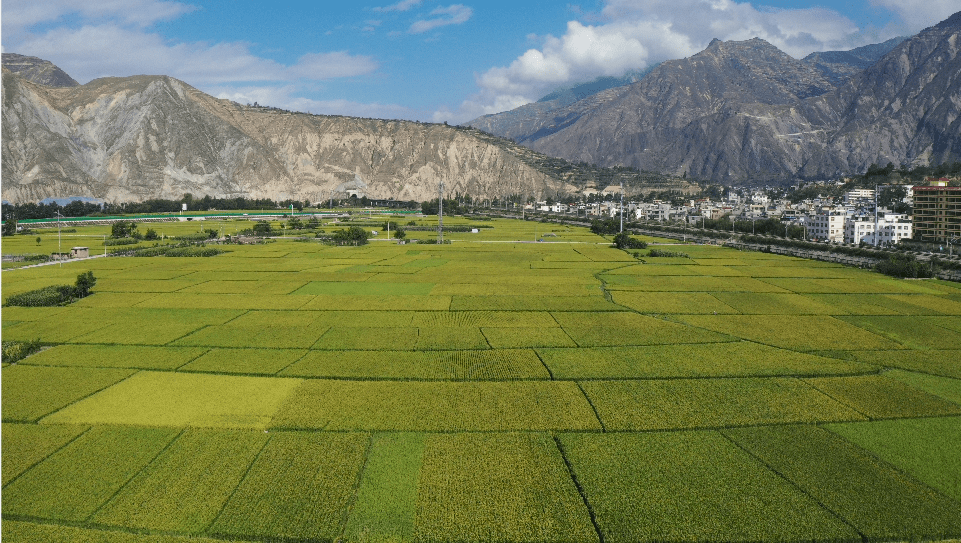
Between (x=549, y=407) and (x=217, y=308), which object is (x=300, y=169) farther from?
(x=549, y=407)

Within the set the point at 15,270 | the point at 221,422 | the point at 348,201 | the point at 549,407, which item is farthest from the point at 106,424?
the point at 348,201

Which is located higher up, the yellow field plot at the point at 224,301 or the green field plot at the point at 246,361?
the yellow field plot at the point at 224,301

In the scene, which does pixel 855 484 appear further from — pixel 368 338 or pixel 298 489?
pixel 368 338

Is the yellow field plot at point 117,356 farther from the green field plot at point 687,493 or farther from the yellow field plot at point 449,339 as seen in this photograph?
the green field plot at point 687,493

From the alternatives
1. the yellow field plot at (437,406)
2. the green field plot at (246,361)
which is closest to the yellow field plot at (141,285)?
the green field plot at (246,361)

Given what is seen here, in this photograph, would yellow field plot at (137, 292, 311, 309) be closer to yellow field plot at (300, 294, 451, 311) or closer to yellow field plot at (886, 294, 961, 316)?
yellow field plot at (300, 294, 451, 311)

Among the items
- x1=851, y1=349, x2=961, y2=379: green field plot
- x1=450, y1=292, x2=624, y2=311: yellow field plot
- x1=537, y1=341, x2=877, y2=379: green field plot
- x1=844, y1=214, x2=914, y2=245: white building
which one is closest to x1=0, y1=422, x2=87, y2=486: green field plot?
x1=537, y1=341, x2=877, y2=379: green field plot
